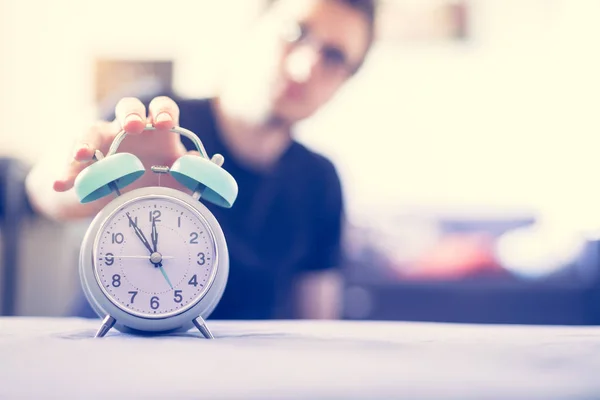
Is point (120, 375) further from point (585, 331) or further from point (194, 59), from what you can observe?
point (194, 59)

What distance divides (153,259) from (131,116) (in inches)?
6.8

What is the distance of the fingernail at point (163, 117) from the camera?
28.6 inches

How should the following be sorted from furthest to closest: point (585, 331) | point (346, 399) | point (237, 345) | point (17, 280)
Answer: point (17, 280) → point (585, 331) → point (237, 345) → point (346, 399)

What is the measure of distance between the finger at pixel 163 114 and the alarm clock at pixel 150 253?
0.20 feet

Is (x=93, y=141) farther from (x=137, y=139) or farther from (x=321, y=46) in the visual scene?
(x=321, y=46)

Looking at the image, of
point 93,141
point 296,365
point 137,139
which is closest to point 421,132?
point 137,139

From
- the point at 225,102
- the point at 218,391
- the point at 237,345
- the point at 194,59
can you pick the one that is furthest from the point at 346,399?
the point at 194,59

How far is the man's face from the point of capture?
1.78 meters

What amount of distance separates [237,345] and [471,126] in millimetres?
2194

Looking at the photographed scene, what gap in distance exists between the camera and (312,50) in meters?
1.80

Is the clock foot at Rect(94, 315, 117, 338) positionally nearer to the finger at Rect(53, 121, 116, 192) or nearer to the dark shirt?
the finger at Rect(53, 121, 116, 192)

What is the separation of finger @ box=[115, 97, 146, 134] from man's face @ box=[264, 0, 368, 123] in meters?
1.08

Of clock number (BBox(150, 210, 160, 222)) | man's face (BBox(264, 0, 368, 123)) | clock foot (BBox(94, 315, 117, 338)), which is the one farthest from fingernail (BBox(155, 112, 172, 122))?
man's face (BBox(264, 0, 368, 123))

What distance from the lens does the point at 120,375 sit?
469 mm
